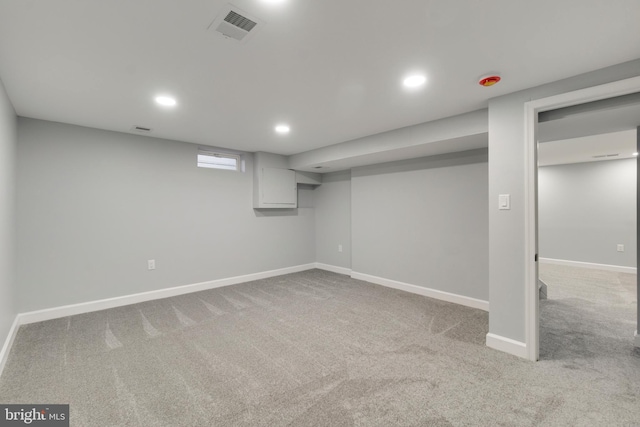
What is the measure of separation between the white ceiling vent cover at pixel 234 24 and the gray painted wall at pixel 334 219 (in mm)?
4003

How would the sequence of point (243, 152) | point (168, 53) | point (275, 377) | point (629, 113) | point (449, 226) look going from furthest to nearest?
point (243, 152) → point (449, 226) → point (629, 113) → point (275, 377) → point (168, 53)

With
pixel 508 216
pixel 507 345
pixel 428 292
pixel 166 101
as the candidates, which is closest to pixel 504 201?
pixel 508 216

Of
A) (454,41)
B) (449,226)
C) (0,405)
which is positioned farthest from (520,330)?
(0,405)

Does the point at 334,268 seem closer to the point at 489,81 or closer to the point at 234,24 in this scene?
the point at 489,81

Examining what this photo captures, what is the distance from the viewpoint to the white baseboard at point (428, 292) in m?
3.66

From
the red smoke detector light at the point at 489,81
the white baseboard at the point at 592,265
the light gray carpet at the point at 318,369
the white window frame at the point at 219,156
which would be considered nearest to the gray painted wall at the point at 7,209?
the light gray carpet at the point at 318,369

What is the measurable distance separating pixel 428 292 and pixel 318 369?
8.33 feet

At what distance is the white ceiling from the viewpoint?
148 cm

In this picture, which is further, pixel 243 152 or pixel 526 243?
pixel 243 152

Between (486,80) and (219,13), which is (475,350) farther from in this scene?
(219,13)

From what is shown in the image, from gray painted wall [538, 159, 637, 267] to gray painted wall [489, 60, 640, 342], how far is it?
5314 mm

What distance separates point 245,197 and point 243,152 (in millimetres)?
818

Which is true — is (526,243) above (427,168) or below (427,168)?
below

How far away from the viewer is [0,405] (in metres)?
1.81
